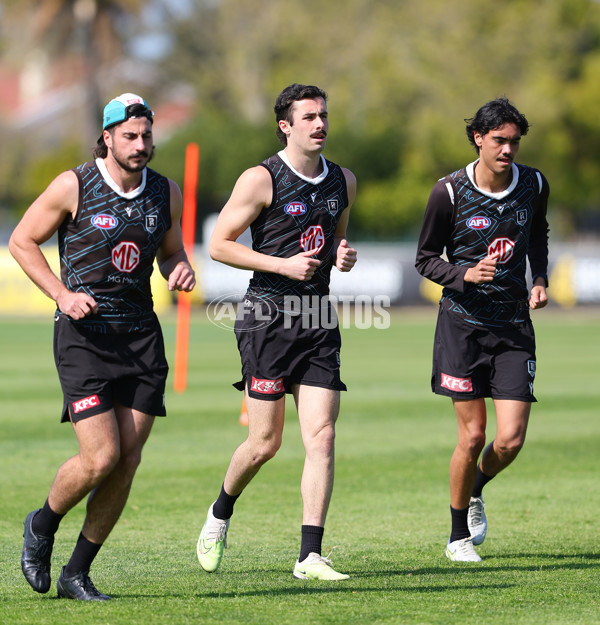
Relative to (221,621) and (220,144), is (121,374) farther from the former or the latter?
(220,144)

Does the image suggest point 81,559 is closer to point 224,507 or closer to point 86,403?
point 86,403

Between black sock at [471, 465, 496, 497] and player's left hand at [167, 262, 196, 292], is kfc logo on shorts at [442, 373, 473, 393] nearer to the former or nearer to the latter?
black sock at [471, 465, 496, 497]

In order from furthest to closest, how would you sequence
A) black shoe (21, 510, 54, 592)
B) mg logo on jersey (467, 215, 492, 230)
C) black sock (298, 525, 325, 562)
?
1. mg logo on jersey (467, 215, 492, 230)
2. black sock (298, 525, 325, 562)
3. black shoe (21, 510, 54, 592)

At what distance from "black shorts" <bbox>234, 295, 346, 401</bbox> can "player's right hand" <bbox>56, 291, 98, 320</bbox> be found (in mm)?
1124

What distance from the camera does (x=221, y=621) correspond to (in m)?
5.31

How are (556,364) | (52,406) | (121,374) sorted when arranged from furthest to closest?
1. (556,364)
2. (52,406)
3. (121,374)

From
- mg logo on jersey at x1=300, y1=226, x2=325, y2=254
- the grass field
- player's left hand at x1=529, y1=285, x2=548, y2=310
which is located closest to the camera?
the grass field

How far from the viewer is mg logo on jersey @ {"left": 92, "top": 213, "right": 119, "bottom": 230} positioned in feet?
19.2

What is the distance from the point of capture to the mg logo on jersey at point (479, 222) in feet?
22.6

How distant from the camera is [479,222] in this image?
6.89 m

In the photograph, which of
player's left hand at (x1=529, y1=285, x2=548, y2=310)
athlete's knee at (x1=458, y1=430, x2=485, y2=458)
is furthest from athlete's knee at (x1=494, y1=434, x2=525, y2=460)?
player's left hand at (x1=529, y1=285, x2=548, y2=310)

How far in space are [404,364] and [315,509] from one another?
Result: 13.9 m

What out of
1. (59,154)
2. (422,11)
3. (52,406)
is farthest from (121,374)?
(59,154)

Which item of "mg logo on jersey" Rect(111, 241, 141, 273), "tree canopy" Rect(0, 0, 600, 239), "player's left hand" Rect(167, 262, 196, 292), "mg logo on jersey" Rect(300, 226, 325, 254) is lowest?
"player's left hand" Rect(167, 262, 196, 292)
